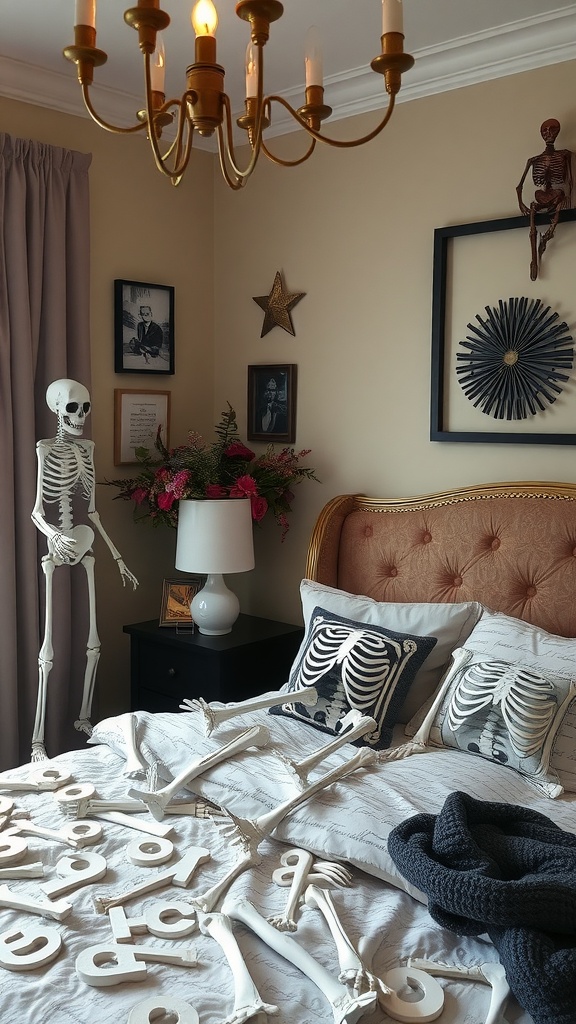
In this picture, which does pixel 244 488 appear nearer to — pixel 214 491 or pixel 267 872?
pixel 214 491

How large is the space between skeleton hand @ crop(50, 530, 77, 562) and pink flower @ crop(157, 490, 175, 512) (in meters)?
0.40

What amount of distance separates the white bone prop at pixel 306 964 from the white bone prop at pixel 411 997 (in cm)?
5

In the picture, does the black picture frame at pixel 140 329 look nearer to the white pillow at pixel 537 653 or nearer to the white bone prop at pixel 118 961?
the white pillow at pixel 537 653

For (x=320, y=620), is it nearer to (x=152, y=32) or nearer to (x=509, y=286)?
(x=509, y=286)

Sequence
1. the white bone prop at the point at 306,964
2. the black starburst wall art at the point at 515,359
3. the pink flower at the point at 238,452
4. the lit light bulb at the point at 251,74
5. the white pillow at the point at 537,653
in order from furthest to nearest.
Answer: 1. the pink flower at the point at 238,452
2. the black starburst wall art at the point at 515,359
3. the white pillow at the point at 537,653
4. the lit light bulb at the point at 251,74
5. the white bone prop at the point at 306,964

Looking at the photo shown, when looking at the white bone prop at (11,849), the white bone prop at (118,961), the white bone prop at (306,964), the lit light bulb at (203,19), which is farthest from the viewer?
the white bone prop at (11,849)

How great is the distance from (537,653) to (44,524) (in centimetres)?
164

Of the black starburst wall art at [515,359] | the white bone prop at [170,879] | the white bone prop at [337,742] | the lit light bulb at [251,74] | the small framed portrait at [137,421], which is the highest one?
the lit light bulb at [251,74]

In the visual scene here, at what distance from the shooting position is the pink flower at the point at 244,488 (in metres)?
3.35

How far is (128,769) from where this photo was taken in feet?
7.14

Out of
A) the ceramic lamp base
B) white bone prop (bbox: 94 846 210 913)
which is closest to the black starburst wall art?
the ceramic lamp base

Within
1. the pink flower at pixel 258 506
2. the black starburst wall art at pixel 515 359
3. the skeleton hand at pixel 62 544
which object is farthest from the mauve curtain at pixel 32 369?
the black starburst wall art at pixel 515 359

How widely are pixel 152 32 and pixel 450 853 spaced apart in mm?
1493

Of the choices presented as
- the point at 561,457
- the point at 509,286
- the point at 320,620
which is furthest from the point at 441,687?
the point at 509,286
